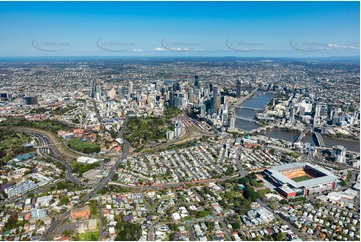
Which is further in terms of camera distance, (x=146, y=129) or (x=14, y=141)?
(x=146, y=129)

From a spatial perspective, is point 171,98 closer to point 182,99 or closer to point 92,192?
point 182,99

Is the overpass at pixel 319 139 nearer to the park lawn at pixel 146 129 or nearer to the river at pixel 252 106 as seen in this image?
the river at pixel 252 106

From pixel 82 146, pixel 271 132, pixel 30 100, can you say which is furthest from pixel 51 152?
pixel 271 132

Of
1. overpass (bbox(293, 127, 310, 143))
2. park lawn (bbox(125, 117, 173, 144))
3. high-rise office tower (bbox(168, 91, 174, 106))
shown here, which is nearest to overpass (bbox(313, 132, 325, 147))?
overpass (bbox(293, 127, 310, 143))

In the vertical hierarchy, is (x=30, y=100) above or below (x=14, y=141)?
above

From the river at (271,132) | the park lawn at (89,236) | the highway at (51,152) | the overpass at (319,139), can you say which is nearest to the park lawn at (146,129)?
the highway at (51,152)

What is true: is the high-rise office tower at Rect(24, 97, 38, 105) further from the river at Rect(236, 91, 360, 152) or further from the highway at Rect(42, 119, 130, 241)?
the river at Rect(236, 91, 360, 152)

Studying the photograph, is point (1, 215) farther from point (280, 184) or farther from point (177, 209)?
point (280, 184)
